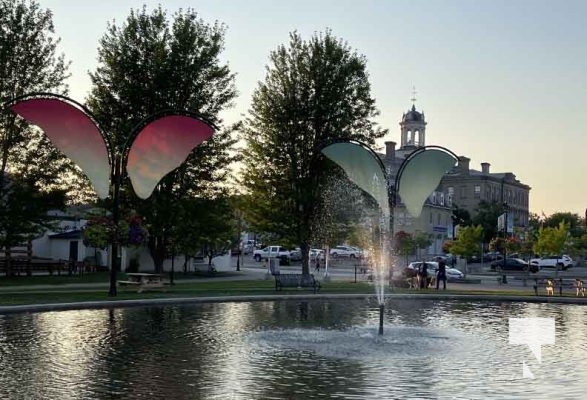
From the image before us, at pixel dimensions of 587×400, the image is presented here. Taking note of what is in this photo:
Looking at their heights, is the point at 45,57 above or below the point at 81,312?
above

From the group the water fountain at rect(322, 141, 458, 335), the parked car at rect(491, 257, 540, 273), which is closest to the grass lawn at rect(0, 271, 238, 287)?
the water fountain at rect(322, 141, 458, 335)

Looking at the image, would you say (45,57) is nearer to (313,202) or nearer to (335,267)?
(313,202)

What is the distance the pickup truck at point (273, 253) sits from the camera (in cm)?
7902

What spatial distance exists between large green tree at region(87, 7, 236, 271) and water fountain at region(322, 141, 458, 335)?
43.3 ft

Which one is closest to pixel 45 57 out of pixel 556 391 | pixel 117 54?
pixel 117 54

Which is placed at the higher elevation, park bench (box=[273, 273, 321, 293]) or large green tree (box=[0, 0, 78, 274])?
large green tree (box=[0, 0, 78, 274])

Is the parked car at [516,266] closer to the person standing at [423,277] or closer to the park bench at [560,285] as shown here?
the park bench at [560,285]

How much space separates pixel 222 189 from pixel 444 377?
33554mm

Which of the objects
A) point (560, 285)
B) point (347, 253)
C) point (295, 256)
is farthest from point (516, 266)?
point (560, 285)

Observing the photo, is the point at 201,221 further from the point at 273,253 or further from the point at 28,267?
the point at 273,253

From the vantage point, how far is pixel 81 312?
2508 cm

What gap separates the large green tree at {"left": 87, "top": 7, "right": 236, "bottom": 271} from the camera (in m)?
44.4

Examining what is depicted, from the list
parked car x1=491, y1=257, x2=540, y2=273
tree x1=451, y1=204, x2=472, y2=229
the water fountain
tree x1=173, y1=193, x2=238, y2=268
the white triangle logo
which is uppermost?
tree x1=451, y1=204, x2=472, y2=229

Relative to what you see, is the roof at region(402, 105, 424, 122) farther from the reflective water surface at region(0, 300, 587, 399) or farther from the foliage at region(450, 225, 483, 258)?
the reflective water surface at region(0, 300, 587, 399)
